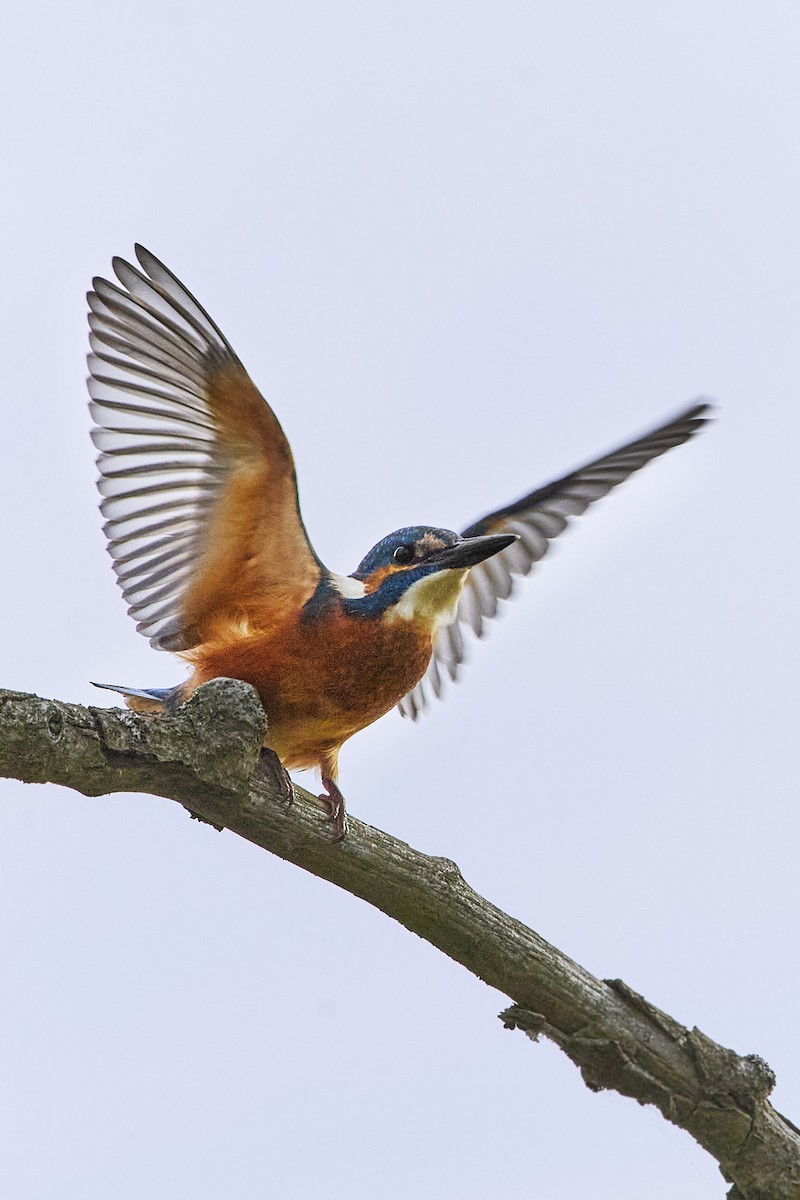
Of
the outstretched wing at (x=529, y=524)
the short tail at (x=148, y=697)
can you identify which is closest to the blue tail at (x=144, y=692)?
the short tail at (x=148, y=697)

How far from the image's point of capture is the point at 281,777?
4.11 m

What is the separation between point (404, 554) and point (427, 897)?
1.28 metres

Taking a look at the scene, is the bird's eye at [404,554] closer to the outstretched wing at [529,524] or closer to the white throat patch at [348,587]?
the white throat patch at [348,587]

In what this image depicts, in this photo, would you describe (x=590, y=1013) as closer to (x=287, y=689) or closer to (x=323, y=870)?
(x=323, y=870)

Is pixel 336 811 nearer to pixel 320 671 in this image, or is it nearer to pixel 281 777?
pixel 281 777

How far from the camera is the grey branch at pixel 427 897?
Result: 138 inches

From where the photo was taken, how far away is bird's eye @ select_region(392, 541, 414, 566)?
487 cm

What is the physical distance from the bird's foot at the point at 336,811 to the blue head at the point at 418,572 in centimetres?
65

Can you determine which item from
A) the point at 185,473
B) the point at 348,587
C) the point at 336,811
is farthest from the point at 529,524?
the point at 336,811

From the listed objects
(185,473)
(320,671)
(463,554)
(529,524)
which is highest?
(529,524)

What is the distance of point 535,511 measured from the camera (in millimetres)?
6098

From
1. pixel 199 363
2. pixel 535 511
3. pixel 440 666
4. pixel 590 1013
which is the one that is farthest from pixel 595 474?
pixel 590 1013

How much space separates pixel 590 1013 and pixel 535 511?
240 centimetres

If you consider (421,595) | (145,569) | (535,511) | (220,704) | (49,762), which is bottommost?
(49,762)
